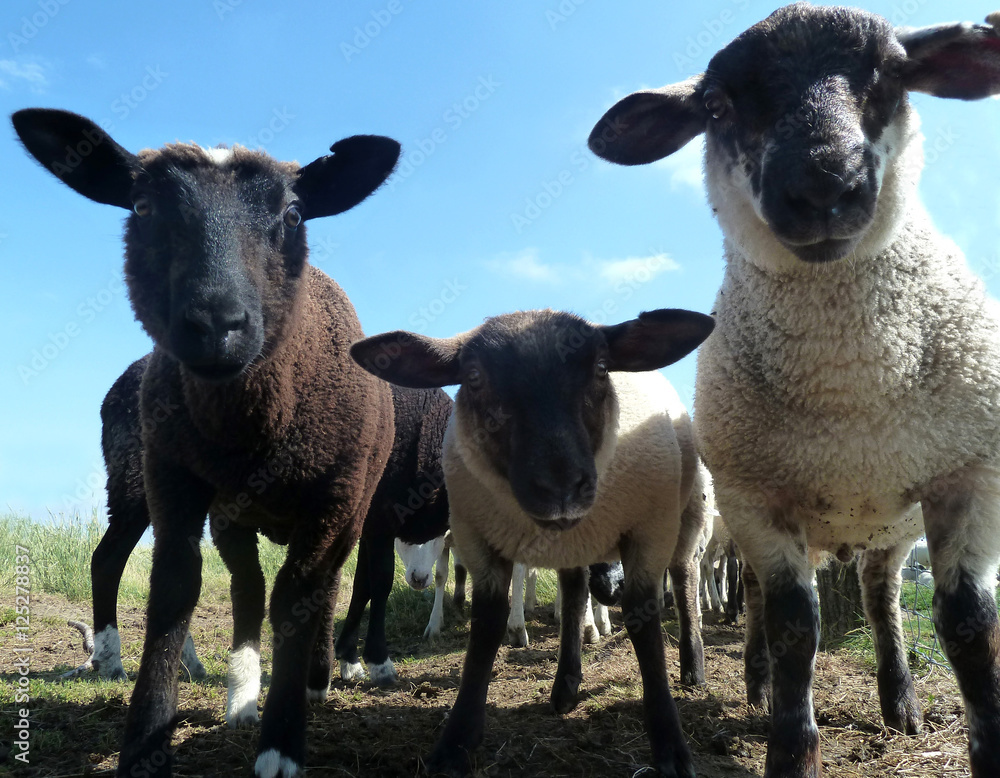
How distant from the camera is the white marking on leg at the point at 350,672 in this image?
18.6 ft

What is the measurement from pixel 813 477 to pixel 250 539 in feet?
10.1

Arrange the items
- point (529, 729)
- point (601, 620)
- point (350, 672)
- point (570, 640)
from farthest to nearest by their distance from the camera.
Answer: point (601, 620), point (350, 672), point (570, 640), point (529, 729)

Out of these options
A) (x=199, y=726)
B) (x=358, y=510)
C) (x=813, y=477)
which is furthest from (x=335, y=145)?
(x=199, y=726)

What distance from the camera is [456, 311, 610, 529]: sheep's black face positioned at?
309 cm

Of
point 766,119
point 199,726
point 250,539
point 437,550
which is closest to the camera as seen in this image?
point 766,119

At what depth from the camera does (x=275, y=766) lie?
3053mm

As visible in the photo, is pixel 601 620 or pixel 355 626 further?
pixel 601 620

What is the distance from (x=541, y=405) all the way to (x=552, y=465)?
32 cm

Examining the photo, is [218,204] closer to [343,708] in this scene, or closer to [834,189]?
[834,189]

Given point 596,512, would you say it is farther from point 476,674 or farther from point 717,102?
point 717,102

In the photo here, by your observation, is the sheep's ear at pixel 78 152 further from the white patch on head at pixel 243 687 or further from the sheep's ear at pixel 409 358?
the white patch on head at pixel 243 687

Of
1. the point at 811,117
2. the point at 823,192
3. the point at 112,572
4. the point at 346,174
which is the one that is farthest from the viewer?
the point at 112,572

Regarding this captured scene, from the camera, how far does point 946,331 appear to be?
313 cm

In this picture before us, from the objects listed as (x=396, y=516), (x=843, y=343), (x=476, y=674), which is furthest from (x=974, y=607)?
(x=396, y=516)
